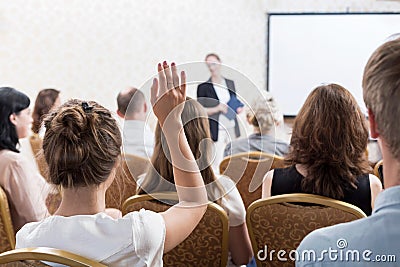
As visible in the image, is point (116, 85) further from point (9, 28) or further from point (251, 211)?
point (251, 211)

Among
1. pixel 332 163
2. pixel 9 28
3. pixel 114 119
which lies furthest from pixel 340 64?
pixel 114 119

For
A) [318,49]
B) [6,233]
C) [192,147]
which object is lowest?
[6,233]

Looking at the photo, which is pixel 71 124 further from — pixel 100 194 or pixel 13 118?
pixel 13 118

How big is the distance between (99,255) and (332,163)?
1.04m

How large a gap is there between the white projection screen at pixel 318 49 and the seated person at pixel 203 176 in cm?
407

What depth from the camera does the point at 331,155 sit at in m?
2.16

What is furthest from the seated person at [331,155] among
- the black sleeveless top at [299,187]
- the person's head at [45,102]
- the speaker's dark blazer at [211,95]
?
the person's head at [45,102]

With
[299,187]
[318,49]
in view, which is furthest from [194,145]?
[318,49]

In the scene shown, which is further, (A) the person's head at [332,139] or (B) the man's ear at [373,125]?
(A) the person's head at [332,139]

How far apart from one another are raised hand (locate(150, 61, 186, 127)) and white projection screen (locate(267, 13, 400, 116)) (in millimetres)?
5002

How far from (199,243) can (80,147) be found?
0.70 m

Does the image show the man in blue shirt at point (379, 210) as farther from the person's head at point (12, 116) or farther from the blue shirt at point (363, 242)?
the person's head at point (12, 116)

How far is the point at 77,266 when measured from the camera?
127 cm

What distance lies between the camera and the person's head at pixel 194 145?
5.81ft
